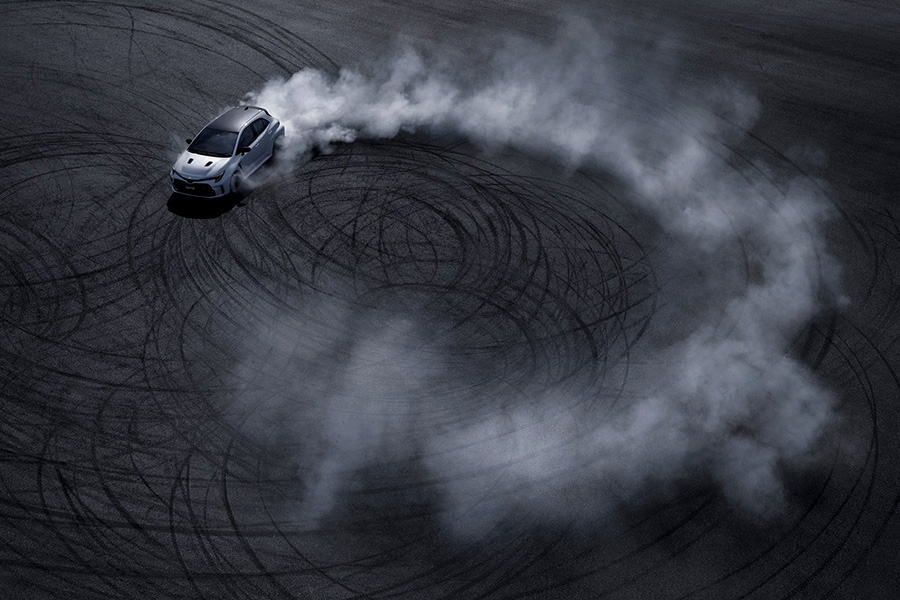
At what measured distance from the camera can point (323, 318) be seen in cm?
1861

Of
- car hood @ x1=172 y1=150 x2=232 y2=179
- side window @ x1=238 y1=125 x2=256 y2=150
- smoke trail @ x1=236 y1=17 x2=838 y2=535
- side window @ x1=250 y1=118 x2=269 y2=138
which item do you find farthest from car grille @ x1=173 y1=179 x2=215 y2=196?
smoke trail @ x1=236 y1=17 x2=838 y2=535

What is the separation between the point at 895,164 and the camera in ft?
81.5

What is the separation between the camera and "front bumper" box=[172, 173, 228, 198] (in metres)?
21.1

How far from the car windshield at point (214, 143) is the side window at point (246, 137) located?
0.68ft

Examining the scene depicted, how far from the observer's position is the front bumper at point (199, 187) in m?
21.1

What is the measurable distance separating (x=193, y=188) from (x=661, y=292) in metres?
12.7

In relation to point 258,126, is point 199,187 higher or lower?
lower

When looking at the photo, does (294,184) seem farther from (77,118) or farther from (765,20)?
(765,20)

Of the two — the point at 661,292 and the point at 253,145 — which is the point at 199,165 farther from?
the point at 661,292

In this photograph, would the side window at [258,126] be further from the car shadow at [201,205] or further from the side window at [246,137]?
the car shadow at [201,205]

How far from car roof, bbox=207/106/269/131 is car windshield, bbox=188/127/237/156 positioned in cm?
21

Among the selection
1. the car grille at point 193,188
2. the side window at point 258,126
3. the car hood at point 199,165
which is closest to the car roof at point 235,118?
the side window at point 258,126

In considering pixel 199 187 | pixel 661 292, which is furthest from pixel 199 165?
pixel 661 292

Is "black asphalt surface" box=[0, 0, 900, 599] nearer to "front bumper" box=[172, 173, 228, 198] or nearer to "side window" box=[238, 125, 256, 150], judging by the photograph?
"front bumper" box=[172, 173, 228, 198]
